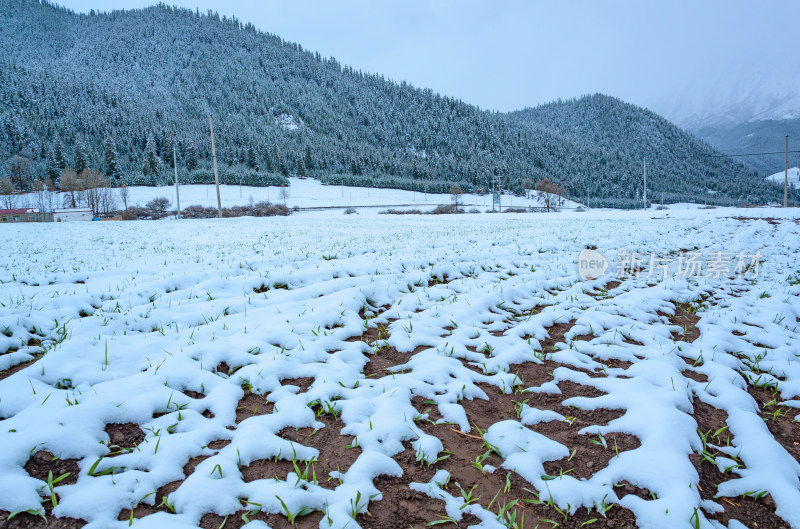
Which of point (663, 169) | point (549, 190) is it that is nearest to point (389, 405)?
point (549, 190)

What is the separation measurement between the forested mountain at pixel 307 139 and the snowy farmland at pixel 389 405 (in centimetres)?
9664

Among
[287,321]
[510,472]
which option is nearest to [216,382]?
[287,321]

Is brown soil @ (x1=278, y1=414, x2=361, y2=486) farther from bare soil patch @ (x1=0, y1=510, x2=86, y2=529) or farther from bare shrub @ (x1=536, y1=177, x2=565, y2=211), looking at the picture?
bare shrub @ (x1=536, y1=177, x2=565, y2=211)

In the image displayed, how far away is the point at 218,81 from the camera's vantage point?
184750 millimetres

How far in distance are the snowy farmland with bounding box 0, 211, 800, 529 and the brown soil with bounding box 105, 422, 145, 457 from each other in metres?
0.01

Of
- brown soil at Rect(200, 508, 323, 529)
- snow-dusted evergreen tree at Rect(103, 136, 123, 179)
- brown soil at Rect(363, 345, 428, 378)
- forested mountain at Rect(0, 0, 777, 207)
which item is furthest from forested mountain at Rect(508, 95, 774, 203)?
snow-dusted evergreen tree at Rect(103, 136, 123, 179)

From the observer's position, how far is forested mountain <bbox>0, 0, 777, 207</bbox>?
102 m

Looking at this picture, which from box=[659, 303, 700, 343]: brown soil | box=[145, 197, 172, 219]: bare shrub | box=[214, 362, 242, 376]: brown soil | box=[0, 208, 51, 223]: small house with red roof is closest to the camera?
box=[214, 362, 242, 376]: brown soil

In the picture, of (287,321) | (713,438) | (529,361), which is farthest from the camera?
(287,321)

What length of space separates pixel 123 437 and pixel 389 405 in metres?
1.74

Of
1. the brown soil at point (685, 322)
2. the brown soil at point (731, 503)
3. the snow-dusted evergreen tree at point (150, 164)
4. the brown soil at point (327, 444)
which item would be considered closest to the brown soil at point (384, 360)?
the brown soil at point (327, 444)

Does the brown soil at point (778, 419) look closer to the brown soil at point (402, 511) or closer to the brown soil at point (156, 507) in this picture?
the brown soil at point (402, 511)

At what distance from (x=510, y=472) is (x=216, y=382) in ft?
7.71

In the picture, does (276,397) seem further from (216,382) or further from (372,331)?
(372,331)
